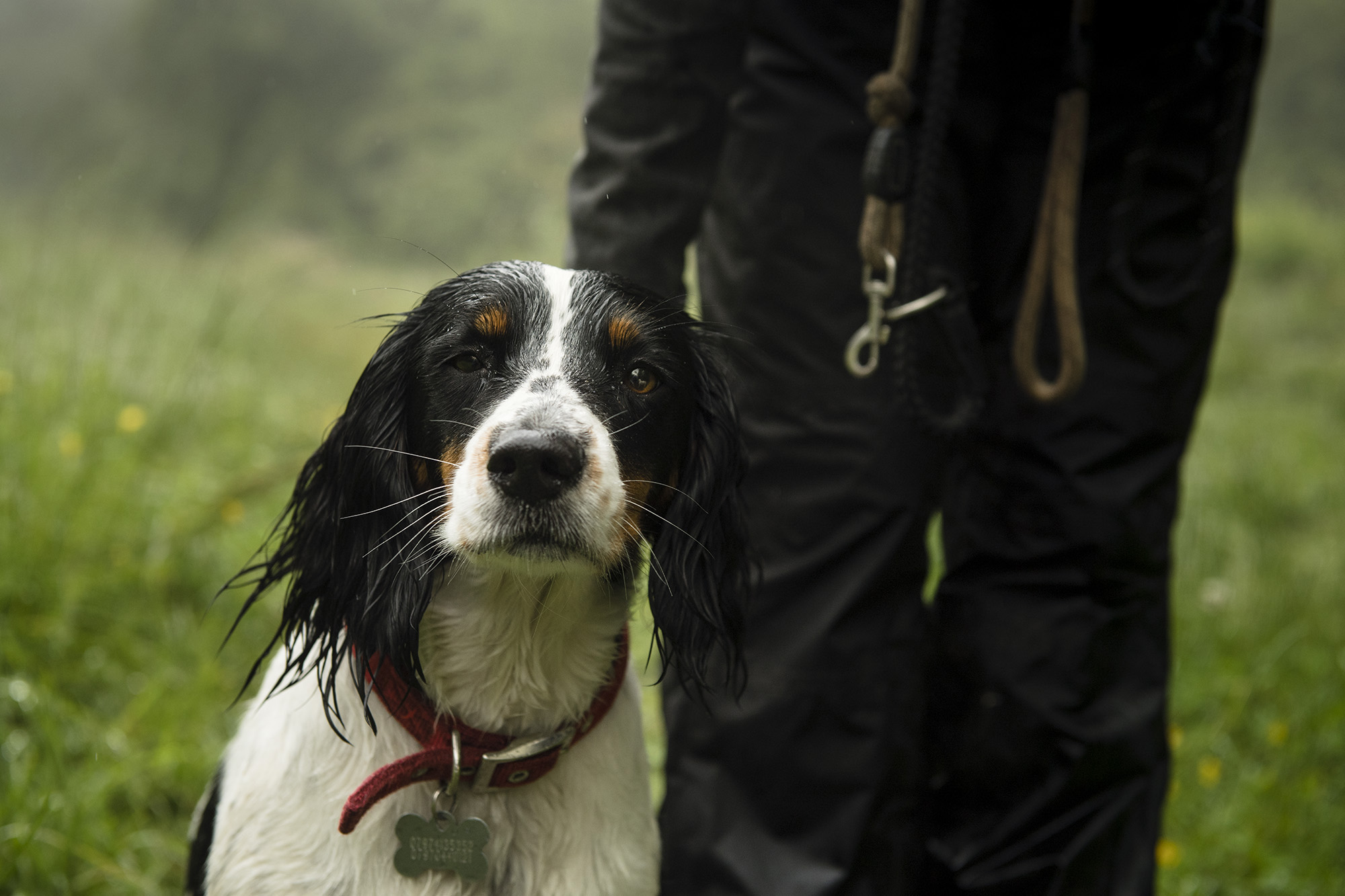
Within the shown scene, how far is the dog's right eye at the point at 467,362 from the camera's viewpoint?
49.9 inches

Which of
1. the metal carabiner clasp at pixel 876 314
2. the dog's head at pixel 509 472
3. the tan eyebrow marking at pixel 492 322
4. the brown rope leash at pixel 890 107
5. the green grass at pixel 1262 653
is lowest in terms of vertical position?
the green grass at pixel 1262 653

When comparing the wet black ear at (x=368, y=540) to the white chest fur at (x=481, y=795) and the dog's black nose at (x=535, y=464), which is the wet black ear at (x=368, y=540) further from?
the dog's black nose at (x=535, y=464)

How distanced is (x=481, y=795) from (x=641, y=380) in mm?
595

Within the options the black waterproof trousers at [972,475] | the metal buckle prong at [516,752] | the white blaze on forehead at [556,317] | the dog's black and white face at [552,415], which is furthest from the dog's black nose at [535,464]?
the black waterproof trousers at [972,475]

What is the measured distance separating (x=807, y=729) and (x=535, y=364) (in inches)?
36.1

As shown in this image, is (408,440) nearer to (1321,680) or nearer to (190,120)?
(1321,680)

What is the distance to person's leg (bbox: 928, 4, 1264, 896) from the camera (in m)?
1.73

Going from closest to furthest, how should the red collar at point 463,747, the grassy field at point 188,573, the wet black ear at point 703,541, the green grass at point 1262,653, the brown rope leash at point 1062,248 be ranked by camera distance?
the red collar at point 463,747
the wet black ear at point 703,541
the brown rope leash at point 1062,248
the grassy field at point 188,573
the green grass at point 1262,653

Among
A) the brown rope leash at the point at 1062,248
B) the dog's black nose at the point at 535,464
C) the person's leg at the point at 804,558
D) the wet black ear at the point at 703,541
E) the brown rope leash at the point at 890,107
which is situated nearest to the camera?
the dog's black nose at the point at 535,464

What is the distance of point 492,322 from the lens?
125cm

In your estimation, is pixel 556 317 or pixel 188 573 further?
pixel 188 573

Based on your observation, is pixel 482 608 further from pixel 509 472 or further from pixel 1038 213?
pixel 1038 213

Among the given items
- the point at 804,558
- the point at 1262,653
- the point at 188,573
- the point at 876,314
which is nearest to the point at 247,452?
the point at 188,573

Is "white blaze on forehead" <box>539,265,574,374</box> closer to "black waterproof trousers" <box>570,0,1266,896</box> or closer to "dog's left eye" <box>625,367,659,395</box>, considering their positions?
"dog's left eye" <box>625,367,659,395</box>
